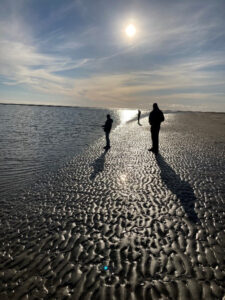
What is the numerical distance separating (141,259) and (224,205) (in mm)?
4244

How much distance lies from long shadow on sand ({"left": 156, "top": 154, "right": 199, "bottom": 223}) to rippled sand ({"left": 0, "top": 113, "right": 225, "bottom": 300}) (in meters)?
0.04

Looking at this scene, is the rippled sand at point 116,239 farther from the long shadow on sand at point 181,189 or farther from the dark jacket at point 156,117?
the dark jacket at point 156,117

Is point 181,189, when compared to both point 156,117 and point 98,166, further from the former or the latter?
point 156,117

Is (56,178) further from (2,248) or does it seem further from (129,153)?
(129,153)

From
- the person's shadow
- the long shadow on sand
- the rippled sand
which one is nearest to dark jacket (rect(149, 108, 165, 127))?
the long shadow on sand

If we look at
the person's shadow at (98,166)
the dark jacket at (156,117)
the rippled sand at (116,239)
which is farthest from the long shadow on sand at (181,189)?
the dark jacket at (156,117)

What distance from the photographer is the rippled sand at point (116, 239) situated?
13.4ft

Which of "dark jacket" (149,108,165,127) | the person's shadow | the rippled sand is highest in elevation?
"dark jacket" (149,108,165,127)

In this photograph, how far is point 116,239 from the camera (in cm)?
546

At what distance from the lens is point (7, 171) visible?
39.2 feet

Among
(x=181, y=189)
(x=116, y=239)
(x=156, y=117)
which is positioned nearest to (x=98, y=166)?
(x=181, y=189)

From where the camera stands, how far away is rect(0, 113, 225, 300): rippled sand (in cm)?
407

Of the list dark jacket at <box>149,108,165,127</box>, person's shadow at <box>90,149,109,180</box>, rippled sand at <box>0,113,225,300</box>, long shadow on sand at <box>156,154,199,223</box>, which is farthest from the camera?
dark jacket at <box>149,108,165,127</box>

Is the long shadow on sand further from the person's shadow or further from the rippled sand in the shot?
the person's shadow
